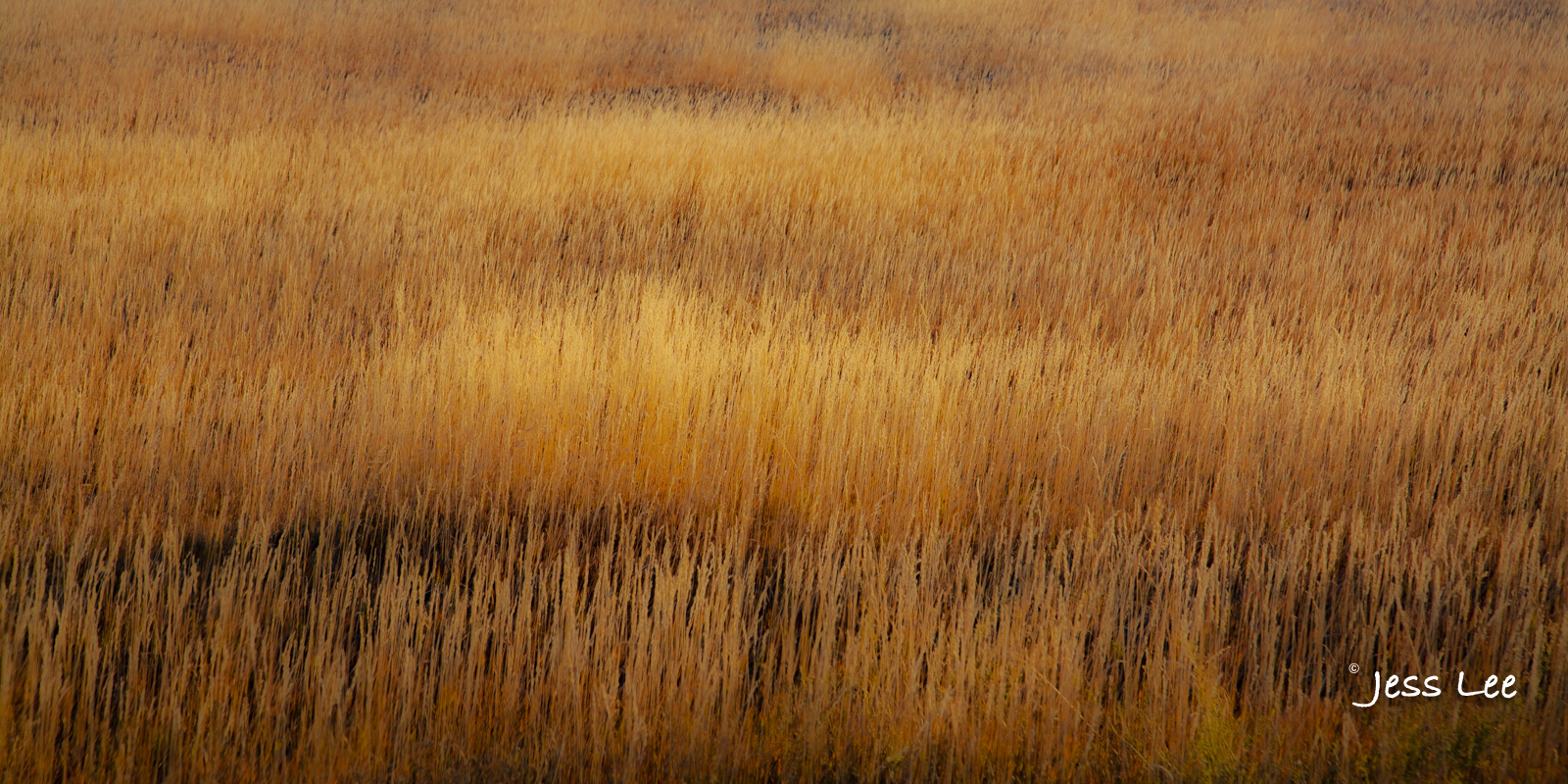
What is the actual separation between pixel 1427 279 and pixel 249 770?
6.59m

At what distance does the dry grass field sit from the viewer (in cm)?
206

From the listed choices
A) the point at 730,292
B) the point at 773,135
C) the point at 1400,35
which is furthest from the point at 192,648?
the point at 1400,35

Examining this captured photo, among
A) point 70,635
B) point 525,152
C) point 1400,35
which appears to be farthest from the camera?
point 1400,35

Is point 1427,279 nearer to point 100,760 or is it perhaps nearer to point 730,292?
point 730,292

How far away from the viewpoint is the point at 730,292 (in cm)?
546
